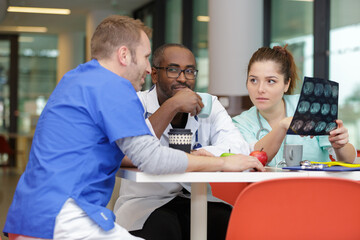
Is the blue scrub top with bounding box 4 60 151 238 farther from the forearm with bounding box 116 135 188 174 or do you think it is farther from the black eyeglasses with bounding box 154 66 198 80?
the black eyeglasses with bounding box 154 66 198 80

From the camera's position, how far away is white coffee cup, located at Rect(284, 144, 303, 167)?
6.75ft

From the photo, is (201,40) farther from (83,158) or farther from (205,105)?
(83,158)

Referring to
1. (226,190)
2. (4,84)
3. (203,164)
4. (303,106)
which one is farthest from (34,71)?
(203,164)

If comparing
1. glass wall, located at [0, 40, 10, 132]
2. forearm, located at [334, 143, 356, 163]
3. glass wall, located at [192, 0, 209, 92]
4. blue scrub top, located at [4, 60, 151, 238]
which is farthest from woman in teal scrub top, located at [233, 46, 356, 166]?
glass wall, located at [0, 40, 10, 132]

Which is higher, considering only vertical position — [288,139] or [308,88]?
[308,88]

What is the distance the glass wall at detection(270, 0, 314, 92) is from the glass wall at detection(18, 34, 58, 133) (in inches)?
330

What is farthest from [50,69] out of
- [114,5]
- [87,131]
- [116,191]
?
[87,131]

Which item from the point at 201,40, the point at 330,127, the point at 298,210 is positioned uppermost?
the point at 201,40

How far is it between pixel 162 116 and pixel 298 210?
2.30 ft

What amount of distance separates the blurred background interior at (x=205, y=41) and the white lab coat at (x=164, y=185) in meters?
1.85

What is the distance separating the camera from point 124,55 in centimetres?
173

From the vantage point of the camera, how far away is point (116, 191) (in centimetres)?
252

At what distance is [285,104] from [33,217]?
1.48 m

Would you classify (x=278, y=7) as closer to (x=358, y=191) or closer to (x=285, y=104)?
(x=285, y=104)
